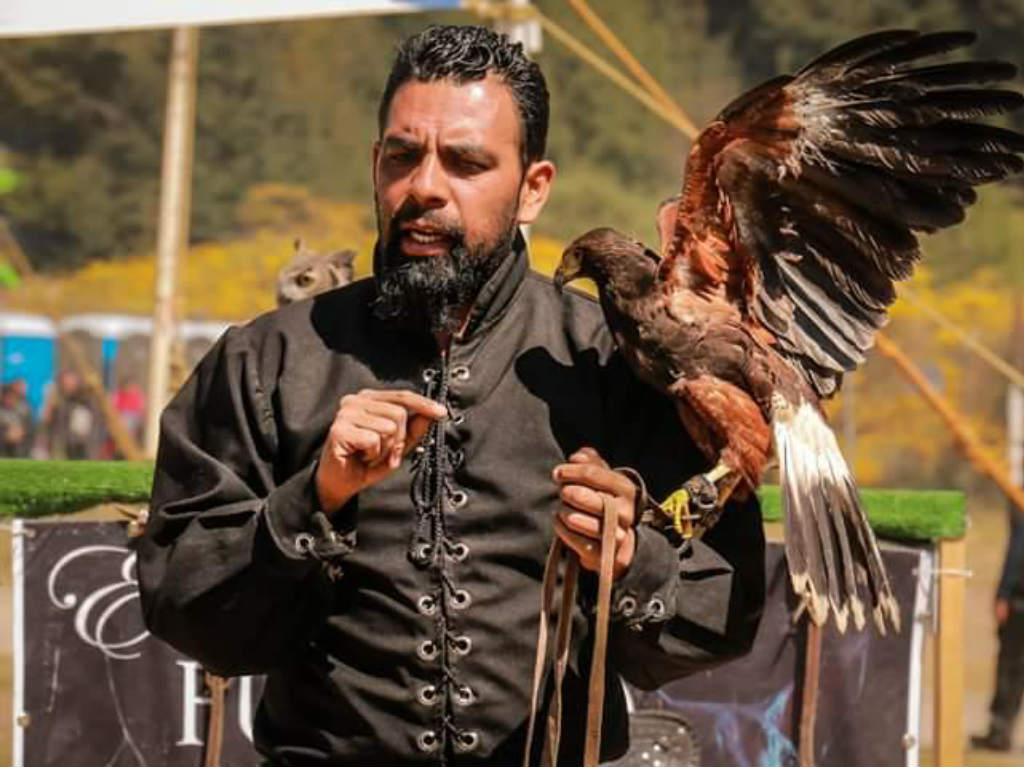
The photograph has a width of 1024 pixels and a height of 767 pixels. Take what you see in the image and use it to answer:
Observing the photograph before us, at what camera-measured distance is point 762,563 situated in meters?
2.75

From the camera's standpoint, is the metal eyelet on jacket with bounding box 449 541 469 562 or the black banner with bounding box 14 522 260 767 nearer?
the metal eyelet on jacket with bounding box 449 541 469 562

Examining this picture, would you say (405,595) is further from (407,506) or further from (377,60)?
(377,60)

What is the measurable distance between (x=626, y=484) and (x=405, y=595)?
0.38m

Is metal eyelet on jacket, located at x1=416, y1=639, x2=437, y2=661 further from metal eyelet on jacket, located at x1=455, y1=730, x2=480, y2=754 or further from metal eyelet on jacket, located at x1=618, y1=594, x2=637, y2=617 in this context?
metal eyelet on jacket, located at x1=618, y1=594, x2=637, y2=617

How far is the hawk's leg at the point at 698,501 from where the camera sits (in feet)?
8.89

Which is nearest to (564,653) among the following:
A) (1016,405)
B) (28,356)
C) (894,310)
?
(1016,405)

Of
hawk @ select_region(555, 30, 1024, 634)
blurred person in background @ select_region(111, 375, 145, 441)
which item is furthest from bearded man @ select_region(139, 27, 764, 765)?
blurred person in background @ select_region(111, 375, 145, 441)

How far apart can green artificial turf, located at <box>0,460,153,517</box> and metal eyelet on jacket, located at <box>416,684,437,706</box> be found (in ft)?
6.41

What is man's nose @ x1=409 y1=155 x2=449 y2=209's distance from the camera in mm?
2646

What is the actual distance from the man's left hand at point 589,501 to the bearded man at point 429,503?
3 centimetres

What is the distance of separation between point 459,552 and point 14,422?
69.5 ft

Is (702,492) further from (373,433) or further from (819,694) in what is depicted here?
(819,694)

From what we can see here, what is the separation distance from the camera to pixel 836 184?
3156 mm

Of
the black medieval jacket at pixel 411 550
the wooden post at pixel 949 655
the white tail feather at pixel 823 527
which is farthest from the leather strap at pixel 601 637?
the wooden post at pixel 949 655
